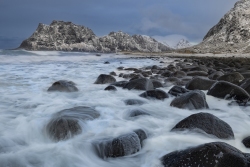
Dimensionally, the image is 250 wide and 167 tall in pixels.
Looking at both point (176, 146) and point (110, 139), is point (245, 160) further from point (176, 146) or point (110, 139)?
point (110, 139)

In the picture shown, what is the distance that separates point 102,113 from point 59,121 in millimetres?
1137

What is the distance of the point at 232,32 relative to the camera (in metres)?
66.4

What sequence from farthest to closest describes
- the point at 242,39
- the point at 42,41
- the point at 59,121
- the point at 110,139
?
the point at 42,41 → the point at 242,39 → the point at 59,121 → the point at 110,139

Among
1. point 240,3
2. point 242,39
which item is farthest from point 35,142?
point 240,3

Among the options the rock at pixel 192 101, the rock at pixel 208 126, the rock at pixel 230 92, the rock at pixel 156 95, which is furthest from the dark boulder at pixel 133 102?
the rock at pixel 208 126

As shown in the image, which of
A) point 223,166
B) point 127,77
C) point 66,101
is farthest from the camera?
point 127,77

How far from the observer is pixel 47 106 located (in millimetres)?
4723

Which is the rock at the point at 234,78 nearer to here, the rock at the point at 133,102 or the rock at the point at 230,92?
the rock at the point at 230,92

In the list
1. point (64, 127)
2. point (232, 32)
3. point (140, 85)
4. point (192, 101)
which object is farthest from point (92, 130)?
point (232, 32)

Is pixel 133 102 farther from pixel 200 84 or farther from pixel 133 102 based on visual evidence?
pixel 200 84

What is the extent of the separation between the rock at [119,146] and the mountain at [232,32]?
59.1 meters

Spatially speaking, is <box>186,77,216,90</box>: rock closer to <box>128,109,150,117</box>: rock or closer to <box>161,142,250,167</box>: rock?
<box>128,109,150,117</box>: rock

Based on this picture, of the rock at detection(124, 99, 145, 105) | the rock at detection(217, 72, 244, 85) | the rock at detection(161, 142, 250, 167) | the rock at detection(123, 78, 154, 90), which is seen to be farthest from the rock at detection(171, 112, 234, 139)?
the rock at detection(217, 72, 244, 85)

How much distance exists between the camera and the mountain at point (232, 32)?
6103 centimetres
